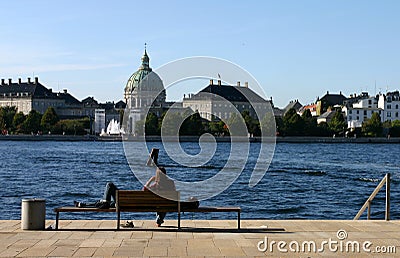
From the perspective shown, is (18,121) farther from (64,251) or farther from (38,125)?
(64,251)

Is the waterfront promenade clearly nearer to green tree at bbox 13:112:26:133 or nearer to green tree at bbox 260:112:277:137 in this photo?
green tree at bbox 260:112:277:137

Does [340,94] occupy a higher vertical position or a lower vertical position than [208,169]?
higher

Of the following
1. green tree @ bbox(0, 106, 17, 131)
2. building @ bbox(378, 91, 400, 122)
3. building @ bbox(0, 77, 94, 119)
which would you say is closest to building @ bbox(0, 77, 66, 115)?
building @ bbox(0, 77, 94, 119)

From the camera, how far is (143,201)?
13.0 m

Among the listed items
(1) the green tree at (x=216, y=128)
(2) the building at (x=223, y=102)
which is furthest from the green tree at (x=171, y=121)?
(1) the green tree at (x=216, y=128)

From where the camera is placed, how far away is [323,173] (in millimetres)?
48219

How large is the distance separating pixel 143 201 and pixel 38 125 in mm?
140919

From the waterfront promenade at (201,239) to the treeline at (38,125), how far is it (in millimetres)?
138355

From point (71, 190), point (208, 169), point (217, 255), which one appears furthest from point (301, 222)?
point (208, 169)

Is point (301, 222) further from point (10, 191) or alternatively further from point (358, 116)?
point (358, 116)

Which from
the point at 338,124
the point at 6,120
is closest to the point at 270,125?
the point at 338,124

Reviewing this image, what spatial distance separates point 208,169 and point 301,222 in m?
40.6

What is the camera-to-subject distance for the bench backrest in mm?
13008

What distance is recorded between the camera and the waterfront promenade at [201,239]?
10.7m
